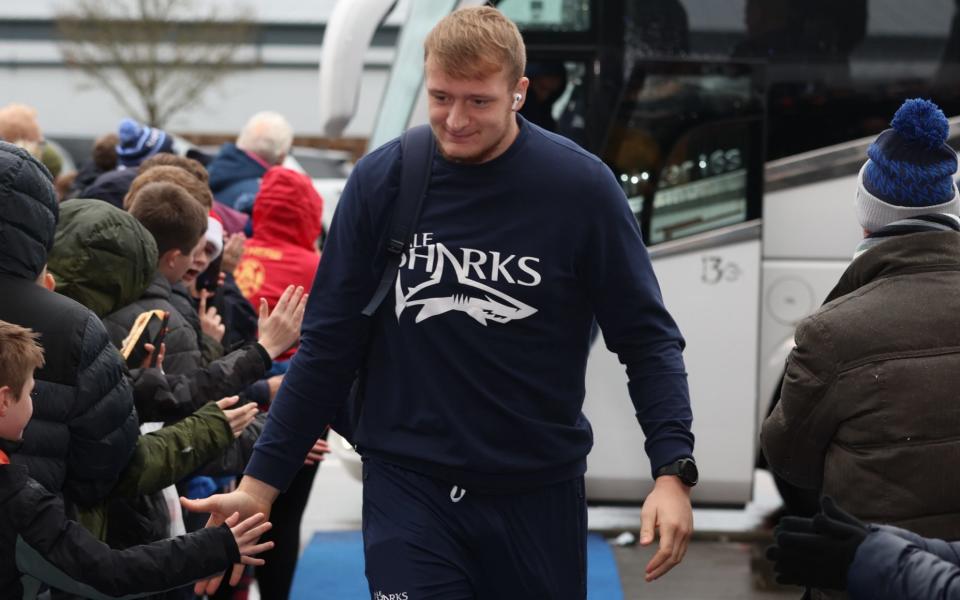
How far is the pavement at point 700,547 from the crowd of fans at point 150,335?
1.88 meters

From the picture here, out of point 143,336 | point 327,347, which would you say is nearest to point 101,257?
point 143,336

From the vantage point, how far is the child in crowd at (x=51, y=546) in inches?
134

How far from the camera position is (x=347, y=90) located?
7938mm

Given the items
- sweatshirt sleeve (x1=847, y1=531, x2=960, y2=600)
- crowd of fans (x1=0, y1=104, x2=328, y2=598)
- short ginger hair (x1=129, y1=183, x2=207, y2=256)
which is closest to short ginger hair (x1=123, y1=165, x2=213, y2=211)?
crowd of fans (x1=0, y1=104, x2=328, y2=598)

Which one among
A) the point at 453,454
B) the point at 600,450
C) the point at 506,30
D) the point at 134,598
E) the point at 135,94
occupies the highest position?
the point at 506,30

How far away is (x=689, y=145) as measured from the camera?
25.0 feet

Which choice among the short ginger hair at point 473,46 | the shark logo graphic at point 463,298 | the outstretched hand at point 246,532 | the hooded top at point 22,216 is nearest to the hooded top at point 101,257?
the hooded top at point 22,216

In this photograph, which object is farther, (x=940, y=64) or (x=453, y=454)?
(x=940, y=64)

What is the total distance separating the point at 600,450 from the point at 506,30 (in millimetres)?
4331

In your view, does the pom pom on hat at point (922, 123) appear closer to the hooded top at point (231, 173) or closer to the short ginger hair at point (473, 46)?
the short ginger hair at point (473, 46)

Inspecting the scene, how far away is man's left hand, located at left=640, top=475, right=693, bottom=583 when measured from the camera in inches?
139

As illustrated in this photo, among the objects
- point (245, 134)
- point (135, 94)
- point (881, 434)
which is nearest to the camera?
point (881, 434)

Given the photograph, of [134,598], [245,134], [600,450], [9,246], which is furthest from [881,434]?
[245,134]

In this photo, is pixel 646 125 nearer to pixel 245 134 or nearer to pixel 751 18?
pixel 751 18
